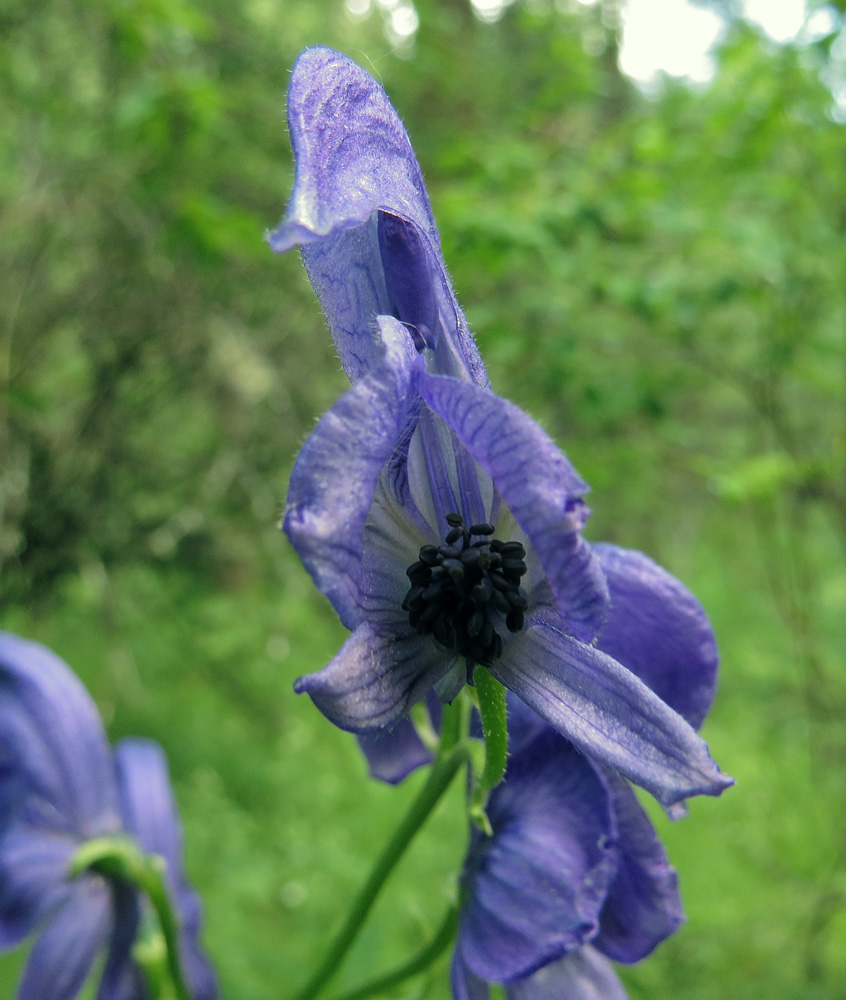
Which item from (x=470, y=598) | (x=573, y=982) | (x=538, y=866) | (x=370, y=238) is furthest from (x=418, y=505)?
(x=573, y=982)

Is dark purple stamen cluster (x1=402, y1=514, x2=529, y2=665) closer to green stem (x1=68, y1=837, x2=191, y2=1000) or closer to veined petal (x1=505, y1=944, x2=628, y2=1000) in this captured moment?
veined petal (x1=505, y1=944, x2=628, y2=1000)

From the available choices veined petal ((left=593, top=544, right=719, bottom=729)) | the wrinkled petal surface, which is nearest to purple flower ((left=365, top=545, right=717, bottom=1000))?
veined petal ((left=593, top=544, right=719, bottom=729))

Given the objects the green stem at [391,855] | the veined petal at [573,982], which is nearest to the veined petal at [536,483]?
the green stem at [391,855]

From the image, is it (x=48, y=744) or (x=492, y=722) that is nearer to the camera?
(x=492, y=722)

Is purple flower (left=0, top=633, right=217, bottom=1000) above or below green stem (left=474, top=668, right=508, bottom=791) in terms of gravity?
below

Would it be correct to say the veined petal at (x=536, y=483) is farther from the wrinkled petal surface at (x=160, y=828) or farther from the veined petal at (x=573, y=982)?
the wrinkled petal surface at (x=160, y=828)

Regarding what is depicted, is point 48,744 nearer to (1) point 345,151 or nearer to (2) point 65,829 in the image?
(2) point 65,829

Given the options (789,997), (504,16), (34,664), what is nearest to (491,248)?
(34,664)
